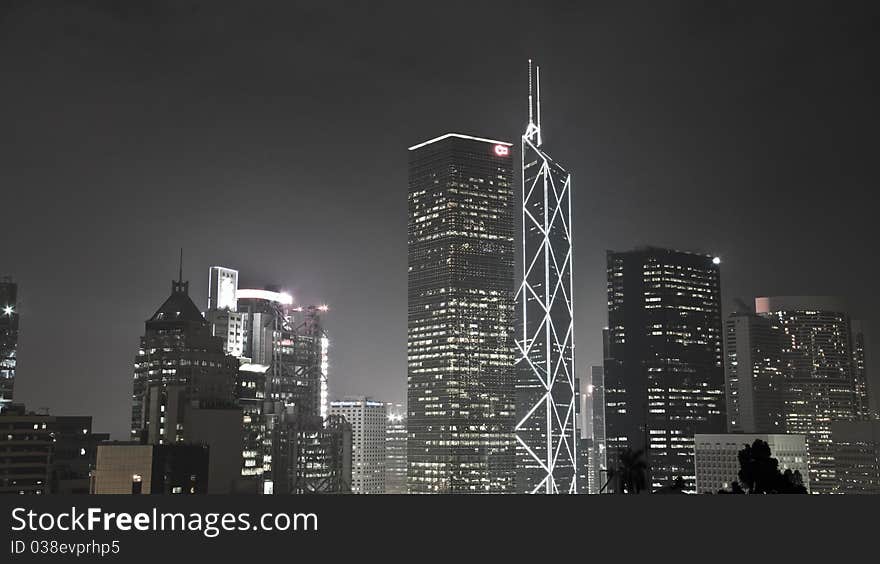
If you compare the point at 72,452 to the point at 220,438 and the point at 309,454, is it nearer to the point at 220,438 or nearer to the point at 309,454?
the point at 220,438

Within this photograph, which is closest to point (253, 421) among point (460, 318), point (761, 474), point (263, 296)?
point (263, 296)

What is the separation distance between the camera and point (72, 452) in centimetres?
7081

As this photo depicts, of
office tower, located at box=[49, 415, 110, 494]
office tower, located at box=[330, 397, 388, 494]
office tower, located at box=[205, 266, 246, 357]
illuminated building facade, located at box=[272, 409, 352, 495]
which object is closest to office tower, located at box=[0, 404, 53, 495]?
office tower, located at box=[49, 415, 110, 494]

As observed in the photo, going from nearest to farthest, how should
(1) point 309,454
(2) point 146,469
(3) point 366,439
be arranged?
1. (2) point 146,469
2. (1) point 309,454
3. (3) point 366,439

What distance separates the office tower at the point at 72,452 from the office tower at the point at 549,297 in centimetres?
3942

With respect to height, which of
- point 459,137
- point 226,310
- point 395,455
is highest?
point 459,137

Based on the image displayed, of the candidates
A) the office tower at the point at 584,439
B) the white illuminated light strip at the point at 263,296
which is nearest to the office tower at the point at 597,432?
the office tower at the point at 584,439

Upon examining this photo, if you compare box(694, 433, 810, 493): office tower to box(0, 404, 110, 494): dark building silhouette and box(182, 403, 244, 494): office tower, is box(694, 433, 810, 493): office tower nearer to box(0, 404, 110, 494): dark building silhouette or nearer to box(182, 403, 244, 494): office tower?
box(182, 403, 244, 494): office tower

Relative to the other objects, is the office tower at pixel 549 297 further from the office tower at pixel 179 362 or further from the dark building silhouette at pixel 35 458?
the dark building silhouette at pixel 35 458

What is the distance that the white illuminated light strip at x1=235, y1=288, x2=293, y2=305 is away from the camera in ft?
329

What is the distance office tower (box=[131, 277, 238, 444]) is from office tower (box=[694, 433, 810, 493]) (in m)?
48.9

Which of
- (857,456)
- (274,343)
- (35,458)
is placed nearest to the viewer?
(35,458)

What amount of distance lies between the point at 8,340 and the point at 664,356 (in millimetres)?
77784

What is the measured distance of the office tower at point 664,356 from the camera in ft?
346
